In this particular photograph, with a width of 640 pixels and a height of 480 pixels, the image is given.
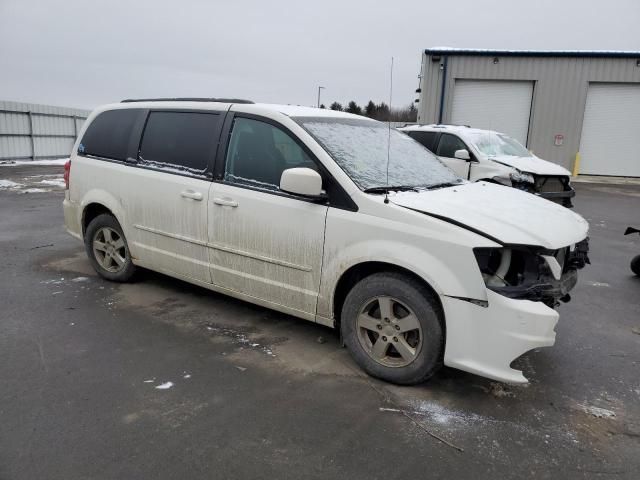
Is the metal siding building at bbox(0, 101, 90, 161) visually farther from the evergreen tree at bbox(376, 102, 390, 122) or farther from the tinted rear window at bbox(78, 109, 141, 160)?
the evergreen tree at bbox(376, 102, 390, 122)

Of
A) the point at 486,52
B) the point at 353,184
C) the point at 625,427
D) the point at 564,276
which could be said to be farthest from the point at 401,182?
the point at 486,52

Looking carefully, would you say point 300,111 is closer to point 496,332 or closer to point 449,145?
point 496,332

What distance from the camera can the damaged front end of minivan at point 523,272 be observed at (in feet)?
10.3

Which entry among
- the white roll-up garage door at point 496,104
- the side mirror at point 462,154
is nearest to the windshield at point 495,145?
the side mirror at point 462,154

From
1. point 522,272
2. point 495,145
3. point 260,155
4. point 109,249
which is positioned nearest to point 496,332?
point 522,272

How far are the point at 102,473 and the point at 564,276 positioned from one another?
308cm

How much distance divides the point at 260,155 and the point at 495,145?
7948 millimetres

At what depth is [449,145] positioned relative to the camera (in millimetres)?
10562

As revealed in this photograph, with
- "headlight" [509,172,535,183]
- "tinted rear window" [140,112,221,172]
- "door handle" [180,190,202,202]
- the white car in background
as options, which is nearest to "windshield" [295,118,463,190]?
"tinted rear window" [140,112,221,172]

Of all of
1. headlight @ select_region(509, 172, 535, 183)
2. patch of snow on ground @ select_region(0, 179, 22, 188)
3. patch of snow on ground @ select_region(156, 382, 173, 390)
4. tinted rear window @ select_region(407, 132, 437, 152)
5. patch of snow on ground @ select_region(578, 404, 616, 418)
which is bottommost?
patch of snow on ground @ select_region(0, 179, 22, 188)

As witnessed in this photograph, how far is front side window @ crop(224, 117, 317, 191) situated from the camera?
3998 millimetres

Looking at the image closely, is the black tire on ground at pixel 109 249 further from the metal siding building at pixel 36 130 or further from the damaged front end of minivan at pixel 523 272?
the metal siding building at pixel 36 130

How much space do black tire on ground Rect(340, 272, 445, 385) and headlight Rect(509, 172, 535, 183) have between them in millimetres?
7038

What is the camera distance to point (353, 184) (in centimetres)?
364
